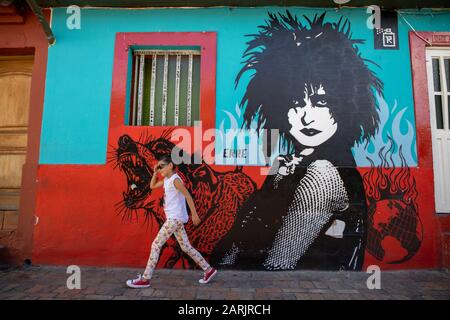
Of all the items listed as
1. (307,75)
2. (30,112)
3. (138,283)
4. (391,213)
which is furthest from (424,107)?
(30,112)

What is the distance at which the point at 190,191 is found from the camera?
4949 millimetres

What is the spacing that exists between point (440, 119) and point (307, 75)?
7.52 feet

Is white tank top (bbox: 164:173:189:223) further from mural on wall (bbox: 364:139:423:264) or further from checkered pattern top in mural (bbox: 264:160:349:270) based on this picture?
mural on wall (bbox: 364:139:423:264)

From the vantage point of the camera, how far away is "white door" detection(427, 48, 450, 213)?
16.7 ft

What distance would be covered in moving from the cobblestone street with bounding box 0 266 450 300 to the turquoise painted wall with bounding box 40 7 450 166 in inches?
67.1

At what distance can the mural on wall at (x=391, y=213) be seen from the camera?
15.9 ft

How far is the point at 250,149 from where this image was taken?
5.01 meters

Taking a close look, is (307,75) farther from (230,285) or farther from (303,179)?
(230,285)

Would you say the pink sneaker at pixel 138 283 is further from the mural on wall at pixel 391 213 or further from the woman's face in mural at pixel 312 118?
the mural on wall at pixel 391 213

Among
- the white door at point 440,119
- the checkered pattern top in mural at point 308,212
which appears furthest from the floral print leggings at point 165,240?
the white door at point 440,119

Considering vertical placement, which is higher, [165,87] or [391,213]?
[165,87]

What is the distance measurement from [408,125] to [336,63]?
4.90 feet
